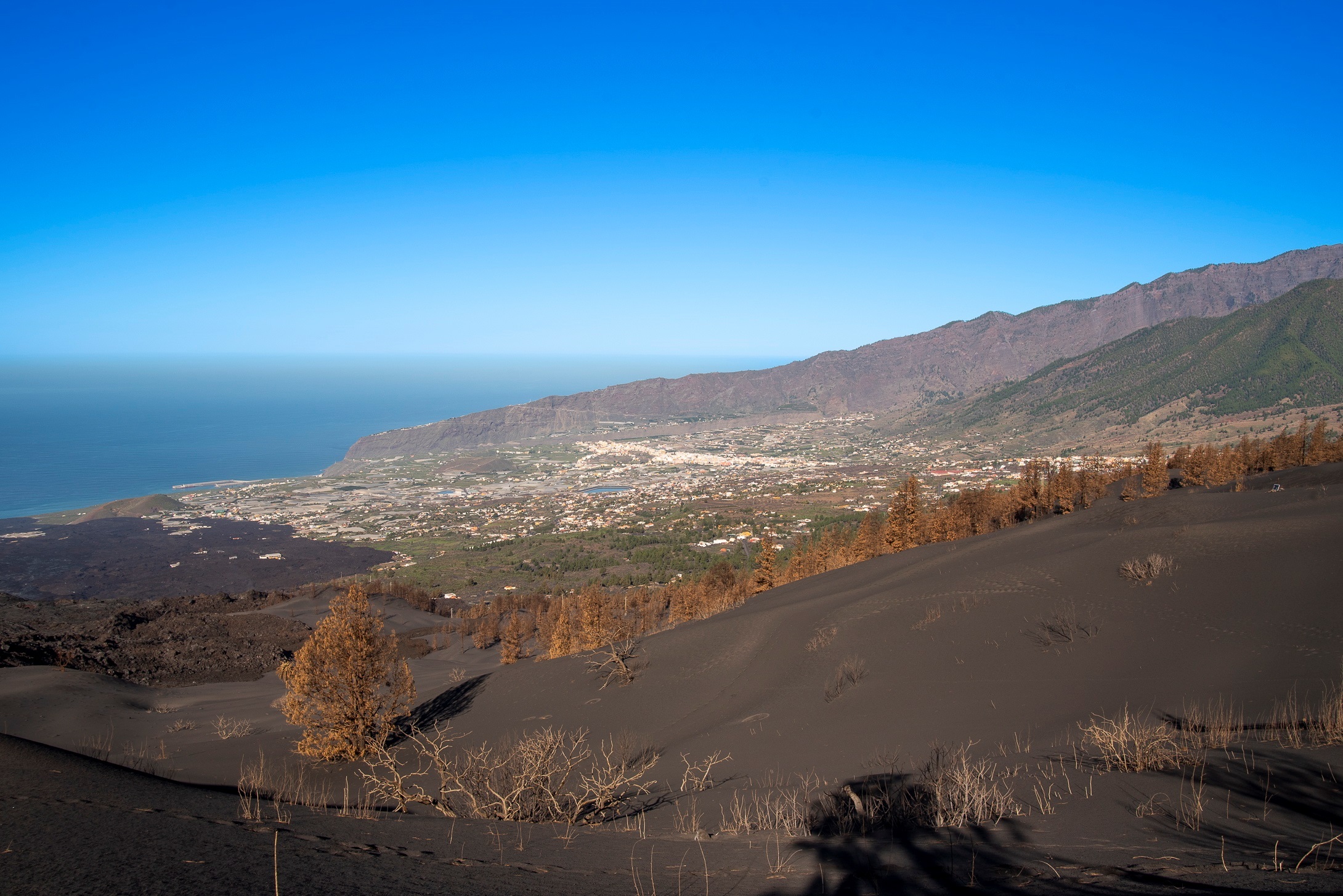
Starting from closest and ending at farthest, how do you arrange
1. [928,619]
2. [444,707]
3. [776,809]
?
[776,809]
[928,619]
[444,707]

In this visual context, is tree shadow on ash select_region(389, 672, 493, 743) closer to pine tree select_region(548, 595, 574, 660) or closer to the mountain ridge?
pine tree select_region(548, 595, 574, 660)

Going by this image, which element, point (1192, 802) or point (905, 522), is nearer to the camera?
point (1192, 802)

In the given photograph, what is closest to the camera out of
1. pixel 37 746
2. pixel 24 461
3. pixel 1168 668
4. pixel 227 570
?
pixel 37 746

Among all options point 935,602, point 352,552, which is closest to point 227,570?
point 352,552

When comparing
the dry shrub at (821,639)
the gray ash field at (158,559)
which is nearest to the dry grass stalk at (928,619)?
the dry shrub at (821,639)

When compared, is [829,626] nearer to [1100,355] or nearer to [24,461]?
[24,461]

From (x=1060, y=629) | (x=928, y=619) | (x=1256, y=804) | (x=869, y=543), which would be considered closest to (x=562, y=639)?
(x=928, y=619)

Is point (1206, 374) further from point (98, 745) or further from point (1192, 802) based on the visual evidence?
point (98, 745)
